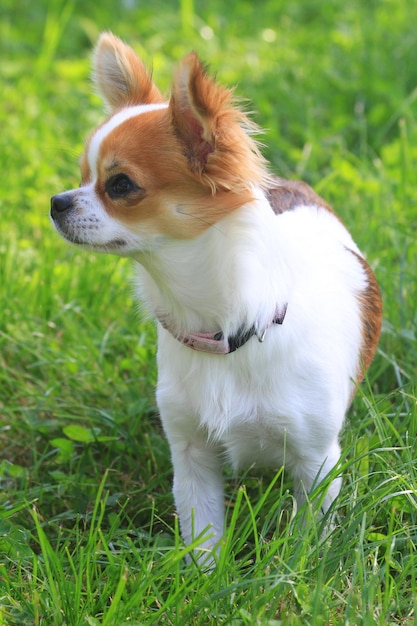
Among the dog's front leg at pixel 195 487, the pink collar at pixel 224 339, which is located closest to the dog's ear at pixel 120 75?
the pink collar at pixel 224 339

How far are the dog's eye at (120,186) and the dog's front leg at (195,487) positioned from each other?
0.72 meters

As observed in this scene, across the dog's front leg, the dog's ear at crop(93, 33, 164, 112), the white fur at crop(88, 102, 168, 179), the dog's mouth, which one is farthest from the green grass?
the dog's ear at crop(93, 33, 164, 112)

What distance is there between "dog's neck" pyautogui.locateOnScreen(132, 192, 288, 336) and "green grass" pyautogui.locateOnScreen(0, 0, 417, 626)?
1.40ft

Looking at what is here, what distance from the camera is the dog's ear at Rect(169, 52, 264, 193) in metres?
2.09

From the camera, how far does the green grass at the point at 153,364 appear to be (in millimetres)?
2096

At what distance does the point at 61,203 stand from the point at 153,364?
96cm

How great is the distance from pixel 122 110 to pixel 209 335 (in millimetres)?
637

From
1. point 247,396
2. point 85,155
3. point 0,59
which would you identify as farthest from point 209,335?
point 0,59

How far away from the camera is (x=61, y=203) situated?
2.28 metres

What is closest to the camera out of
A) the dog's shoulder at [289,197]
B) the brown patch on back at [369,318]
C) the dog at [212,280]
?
the dog at [212,280]

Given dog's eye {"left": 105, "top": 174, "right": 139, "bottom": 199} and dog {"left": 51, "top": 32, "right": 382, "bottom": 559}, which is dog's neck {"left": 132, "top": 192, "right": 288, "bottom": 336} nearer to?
dog {"left": 51, "top": 32, "right": 382, "bottom": 559}

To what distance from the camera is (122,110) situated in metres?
2.39

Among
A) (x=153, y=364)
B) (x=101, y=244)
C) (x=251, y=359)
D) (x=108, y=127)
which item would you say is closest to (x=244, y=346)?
(x=251, y=359)

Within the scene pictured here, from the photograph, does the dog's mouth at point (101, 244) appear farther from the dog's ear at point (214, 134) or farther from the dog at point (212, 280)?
the dog's ear at point (214, 134)
